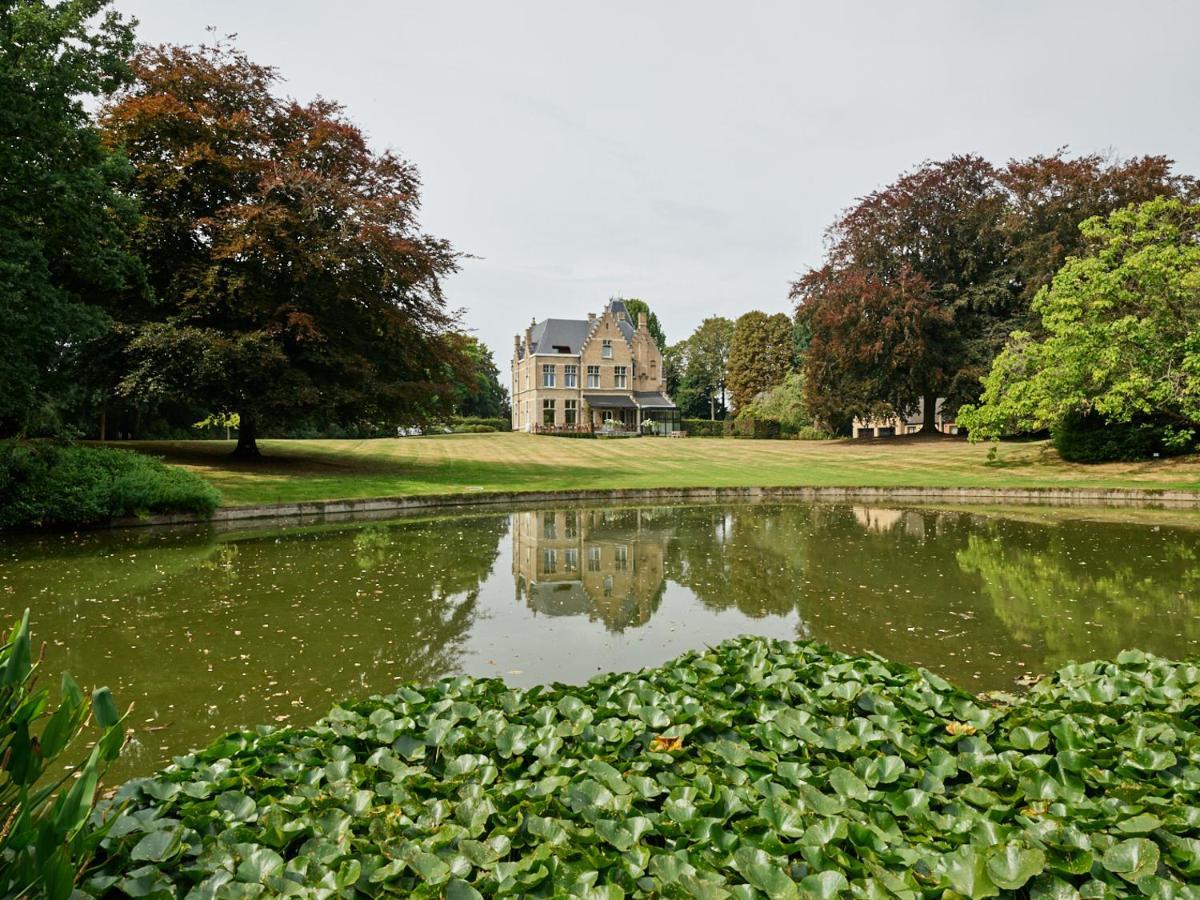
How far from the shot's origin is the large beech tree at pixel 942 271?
1144 inches

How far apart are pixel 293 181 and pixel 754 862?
820 inches

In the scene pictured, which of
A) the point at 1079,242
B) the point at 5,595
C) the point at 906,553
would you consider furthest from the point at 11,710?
the point at 1079,242

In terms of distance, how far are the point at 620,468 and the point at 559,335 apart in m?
34.2

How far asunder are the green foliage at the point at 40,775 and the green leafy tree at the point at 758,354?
195 feet

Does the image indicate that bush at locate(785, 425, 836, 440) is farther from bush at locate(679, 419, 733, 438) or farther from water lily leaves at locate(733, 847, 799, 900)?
water lily leaves at locate(733, 847, 799, 900)

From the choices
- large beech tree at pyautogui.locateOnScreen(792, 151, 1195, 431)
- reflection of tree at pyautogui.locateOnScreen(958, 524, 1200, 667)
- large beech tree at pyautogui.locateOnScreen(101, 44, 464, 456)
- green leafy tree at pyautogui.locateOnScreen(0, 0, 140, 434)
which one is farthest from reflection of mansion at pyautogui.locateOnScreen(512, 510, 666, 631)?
large beech tree at pyautogui.locateOnScreen(792, 151, 1195, 431)

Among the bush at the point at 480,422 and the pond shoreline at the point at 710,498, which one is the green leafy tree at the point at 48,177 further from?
the bush at the point at 480,422

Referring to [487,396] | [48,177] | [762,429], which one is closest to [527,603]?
[48,177]

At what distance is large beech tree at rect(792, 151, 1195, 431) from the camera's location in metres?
29.1

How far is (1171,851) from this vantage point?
90.7 inches

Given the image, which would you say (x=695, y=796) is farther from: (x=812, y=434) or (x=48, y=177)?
(x=812, y=434)

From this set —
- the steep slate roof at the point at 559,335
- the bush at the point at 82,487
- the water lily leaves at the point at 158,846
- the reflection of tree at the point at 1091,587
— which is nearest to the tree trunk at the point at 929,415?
the reflection of tree at the point at 1091,587

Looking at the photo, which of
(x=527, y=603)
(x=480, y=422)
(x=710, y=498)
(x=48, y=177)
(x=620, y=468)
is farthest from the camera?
(x=480, y=422)

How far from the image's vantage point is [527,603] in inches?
290
